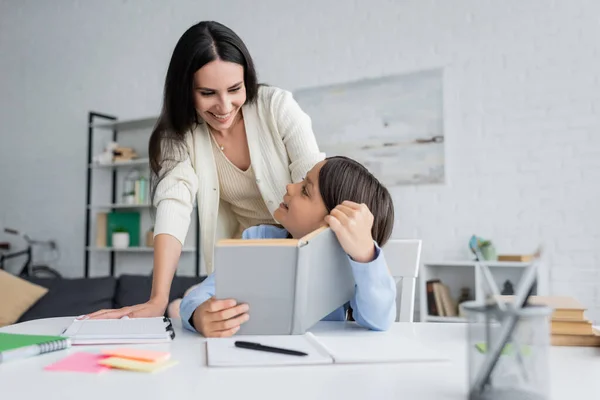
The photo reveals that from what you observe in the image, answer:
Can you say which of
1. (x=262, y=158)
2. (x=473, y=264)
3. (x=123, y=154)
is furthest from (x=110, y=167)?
(x=262, y=158)

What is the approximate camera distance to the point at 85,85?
16.4 ft

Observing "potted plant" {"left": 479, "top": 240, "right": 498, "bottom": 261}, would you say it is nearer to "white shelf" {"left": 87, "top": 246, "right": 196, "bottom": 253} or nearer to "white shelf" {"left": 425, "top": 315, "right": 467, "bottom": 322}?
"white shelf" {"left": 425, "top": 315, "right": 467, "bottom": 322}

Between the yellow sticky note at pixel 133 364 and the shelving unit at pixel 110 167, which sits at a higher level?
the shelving unit at pixel 110 167

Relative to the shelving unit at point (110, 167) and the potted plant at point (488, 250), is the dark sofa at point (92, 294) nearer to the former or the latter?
the shelving unit at point (110, 167)

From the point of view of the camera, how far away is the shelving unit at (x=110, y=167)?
4.45 metres

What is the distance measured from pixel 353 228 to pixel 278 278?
0.52 feet

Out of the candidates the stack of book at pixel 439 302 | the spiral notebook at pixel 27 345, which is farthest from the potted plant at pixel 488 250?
the spiral notebook at pixel 27 345

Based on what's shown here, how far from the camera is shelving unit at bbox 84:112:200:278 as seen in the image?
445cm

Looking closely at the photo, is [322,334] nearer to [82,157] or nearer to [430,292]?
[430,292]

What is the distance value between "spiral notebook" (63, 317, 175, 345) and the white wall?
264cm

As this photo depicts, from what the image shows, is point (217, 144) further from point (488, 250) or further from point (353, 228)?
point (488, 250)

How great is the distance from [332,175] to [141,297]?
8.18ft

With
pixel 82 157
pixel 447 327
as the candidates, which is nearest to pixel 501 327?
pixel 447 327

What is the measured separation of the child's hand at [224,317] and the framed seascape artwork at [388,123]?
108 inches
